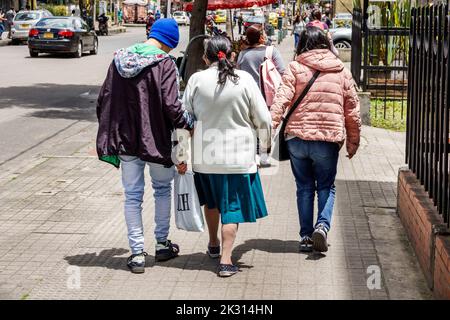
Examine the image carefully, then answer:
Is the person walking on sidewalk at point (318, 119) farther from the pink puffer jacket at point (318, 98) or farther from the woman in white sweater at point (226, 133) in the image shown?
the woman in white sweater at point (226, 133)

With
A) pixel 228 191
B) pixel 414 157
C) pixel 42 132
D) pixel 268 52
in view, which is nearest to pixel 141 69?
pixel 228 191

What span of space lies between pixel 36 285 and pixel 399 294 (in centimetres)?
244

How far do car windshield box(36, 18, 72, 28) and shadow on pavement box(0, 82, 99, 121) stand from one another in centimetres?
1075

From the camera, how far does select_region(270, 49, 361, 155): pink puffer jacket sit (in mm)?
6570

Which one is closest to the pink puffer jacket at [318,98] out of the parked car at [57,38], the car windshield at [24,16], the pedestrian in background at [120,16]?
the parked car at [57,38]

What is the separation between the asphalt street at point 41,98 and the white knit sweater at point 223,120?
18.8 ft

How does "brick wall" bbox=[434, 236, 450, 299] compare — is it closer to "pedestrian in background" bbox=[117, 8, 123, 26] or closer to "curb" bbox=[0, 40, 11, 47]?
"curb" bbox=[0, 40, 11, 47]

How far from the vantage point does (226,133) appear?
6160mm

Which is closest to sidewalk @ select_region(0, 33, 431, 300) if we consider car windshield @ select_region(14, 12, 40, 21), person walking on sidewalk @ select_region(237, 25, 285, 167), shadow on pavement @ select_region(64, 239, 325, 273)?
shadow on pavement @ select_region(64, 239, 325, 273)

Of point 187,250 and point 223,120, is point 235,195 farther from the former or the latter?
point 187,250

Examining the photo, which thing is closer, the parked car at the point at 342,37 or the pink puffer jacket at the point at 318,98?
the pink puffer jacket at the point at 318,98

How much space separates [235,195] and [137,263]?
2.79 ft

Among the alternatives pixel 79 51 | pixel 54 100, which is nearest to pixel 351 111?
pixel 54 100

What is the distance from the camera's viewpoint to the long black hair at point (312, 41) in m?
6.72
